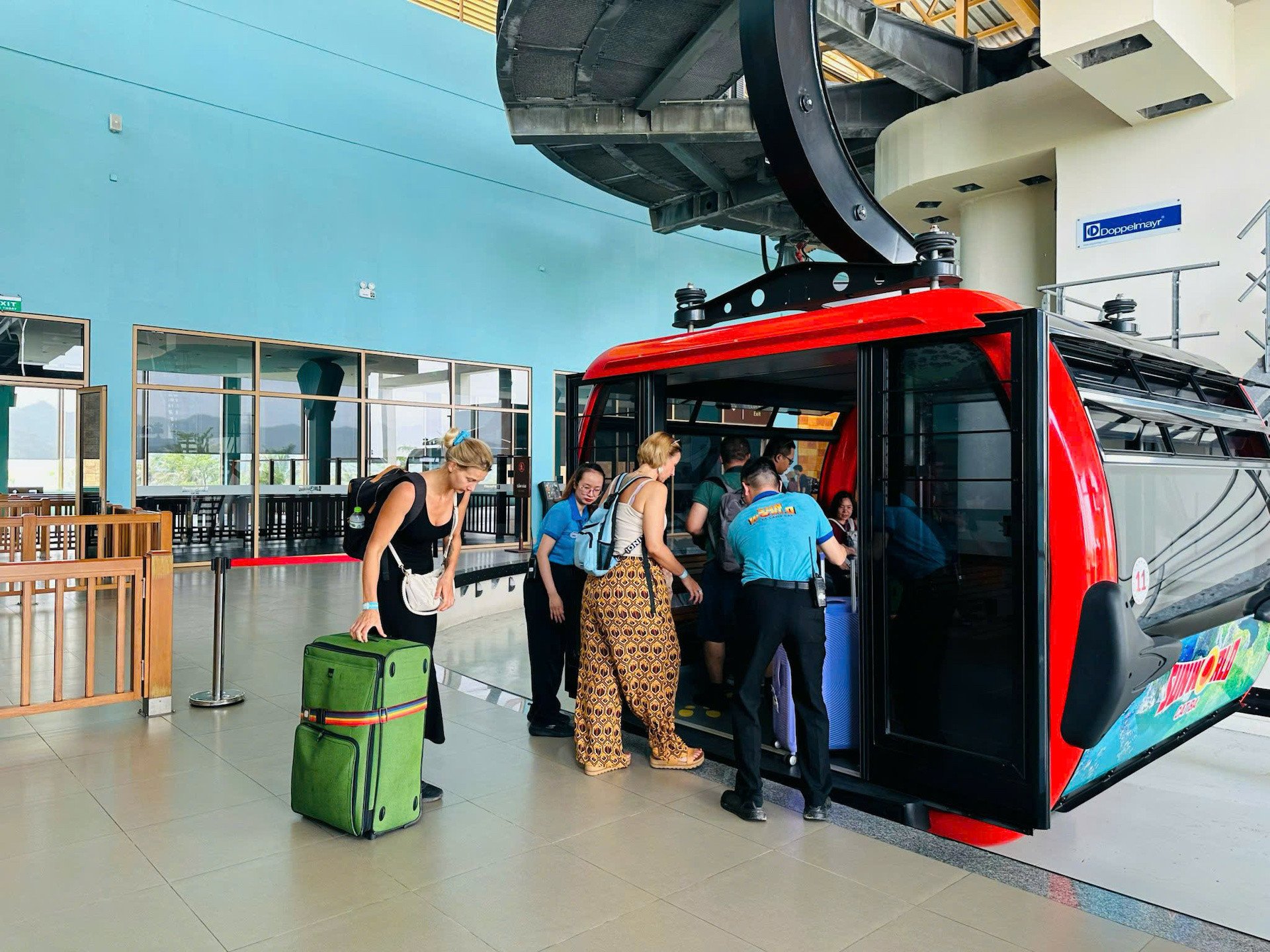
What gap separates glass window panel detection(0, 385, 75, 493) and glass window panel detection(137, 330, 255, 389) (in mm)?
1070

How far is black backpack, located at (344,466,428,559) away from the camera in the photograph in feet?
13.1

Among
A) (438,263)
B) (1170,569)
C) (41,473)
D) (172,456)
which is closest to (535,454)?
(438,263)

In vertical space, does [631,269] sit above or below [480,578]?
above

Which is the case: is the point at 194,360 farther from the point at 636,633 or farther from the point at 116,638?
the point at 636,633

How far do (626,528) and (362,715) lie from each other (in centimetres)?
150

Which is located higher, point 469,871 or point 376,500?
point 376,500

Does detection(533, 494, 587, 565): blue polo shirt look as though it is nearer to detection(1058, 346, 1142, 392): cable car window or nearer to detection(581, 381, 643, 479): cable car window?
detection(581, 381, 643, 479): cable car window

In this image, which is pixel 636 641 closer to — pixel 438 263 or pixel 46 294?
pixel 46 294

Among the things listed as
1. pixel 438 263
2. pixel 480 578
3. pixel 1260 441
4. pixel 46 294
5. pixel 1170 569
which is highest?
pixel 438 263

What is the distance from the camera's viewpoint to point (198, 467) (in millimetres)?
13086

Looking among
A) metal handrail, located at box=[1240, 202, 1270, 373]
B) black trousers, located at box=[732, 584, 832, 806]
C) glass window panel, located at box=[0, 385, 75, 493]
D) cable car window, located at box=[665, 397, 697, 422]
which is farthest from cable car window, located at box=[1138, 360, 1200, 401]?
glass window panel, located at box=[0, 385, 75, 493]

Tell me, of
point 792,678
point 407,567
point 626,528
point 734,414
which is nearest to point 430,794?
point 407,567

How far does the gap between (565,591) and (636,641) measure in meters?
0.94

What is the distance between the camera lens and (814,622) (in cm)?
388
